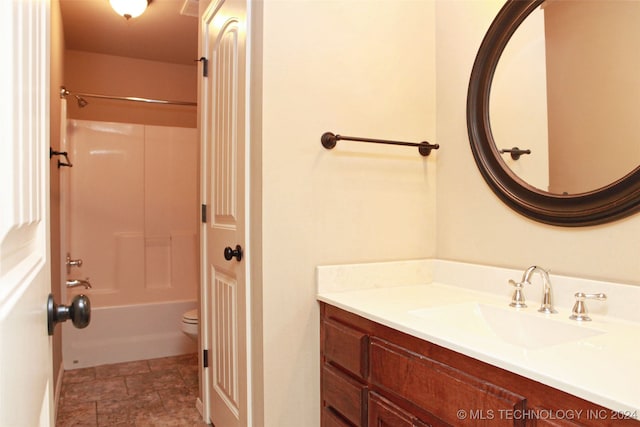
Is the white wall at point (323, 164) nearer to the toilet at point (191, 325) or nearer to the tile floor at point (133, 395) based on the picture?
the tile floor at point (133, 395)

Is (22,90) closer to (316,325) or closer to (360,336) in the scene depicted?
(360,336)

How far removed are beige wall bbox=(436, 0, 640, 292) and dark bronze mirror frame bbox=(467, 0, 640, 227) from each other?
4 centimetres

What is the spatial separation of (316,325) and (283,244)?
0.35 m

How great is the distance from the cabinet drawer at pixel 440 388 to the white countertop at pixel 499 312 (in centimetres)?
7

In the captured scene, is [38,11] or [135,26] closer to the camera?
[38,11]

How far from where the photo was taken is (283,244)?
162 centimetres

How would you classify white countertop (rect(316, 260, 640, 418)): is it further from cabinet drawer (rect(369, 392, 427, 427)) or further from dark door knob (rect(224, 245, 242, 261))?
dark door knob (rect(224, 245, 242, 261))

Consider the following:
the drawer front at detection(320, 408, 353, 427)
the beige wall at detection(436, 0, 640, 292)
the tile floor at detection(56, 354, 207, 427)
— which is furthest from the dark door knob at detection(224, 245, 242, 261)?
the tile floor at detection(56, 354, 207, 427)

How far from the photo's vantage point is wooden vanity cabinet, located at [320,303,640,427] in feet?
2.80

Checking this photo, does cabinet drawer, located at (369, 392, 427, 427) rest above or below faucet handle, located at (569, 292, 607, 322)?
below

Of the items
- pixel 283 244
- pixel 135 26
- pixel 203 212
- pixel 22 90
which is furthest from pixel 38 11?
pixel 135 26

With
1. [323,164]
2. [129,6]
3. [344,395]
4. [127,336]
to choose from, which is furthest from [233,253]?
[127,336]

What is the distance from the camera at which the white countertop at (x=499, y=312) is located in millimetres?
824

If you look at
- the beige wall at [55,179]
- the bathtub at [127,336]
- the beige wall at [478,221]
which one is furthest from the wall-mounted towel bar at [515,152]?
the bathtub at [127,336]
